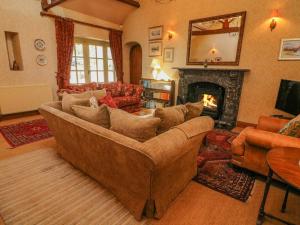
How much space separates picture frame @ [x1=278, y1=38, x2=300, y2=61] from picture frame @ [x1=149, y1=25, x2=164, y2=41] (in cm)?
302

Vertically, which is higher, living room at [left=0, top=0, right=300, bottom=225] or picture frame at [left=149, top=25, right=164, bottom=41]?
picture frame at [left=149, top=25, right=164, bottom=41]

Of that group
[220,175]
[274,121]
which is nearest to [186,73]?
[274,121]

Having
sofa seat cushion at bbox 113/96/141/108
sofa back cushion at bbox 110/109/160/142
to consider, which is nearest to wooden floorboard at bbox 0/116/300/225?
sofa back cushion at bbox 110/109/160/142

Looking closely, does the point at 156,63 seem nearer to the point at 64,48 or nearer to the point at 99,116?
the point at 64,48

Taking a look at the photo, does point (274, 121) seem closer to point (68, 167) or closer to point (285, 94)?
point (285, 94)

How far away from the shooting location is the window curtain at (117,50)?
590 centimetres

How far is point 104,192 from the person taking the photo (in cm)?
183

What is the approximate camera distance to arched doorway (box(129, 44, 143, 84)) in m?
6.30

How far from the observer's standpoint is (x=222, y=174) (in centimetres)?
218

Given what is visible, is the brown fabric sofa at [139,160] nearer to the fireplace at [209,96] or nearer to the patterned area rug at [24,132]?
the patterned area rug at [24,132]

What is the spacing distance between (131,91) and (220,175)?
3405 millimetres

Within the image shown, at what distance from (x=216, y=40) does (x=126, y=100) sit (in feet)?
8.72

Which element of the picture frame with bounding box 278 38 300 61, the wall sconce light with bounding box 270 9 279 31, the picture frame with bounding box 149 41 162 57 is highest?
the wall sconce light with bounding box 270 9 279 31

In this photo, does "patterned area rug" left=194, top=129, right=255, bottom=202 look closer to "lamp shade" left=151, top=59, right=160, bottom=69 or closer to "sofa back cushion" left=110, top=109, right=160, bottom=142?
"sofa back cushion" left=110, top=109, right=160, bottom=142
